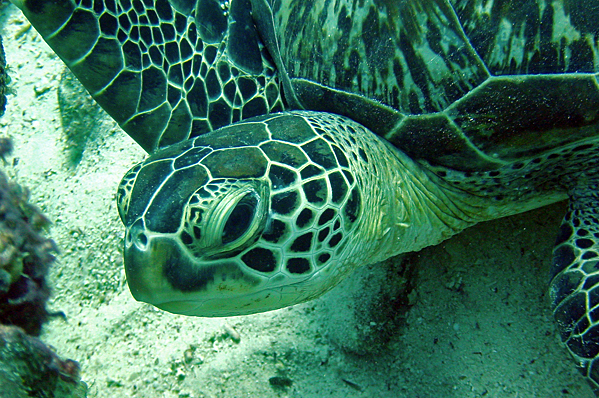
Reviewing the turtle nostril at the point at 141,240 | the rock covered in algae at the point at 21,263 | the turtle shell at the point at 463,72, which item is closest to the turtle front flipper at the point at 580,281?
the turtle shell at the point at 463,72

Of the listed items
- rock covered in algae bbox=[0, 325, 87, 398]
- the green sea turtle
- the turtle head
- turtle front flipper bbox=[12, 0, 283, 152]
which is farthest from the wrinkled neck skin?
rock covered in algae bbox=[0, 325, 87, 398]

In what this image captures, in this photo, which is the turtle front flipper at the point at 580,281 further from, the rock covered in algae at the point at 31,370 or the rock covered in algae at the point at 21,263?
the rock covered in algae at the point at 21,263

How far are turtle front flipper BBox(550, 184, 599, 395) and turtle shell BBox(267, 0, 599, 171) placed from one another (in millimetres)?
328

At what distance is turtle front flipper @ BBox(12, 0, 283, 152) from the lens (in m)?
1.90

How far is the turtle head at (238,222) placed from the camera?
1057 millimetres

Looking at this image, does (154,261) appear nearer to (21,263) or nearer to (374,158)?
(21,263)

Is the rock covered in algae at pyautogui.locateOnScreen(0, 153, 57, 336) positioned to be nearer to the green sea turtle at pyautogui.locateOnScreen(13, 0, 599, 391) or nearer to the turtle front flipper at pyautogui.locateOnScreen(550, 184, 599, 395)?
the green sea turtle at pyautogui.locateOnScreen(13, 0, 599, 391)

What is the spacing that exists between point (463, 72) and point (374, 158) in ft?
1.39

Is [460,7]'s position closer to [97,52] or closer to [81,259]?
[97,52]

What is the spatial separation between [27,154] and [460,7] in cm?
289

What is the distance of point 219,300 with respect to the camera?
44.6 inches

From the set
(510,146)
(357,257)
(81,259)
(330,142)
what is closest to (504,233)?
(510,146)

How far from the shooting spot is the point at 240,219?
3.50 feet

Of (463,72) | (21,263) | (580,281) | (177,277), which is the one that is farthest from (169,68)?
(580,281)
